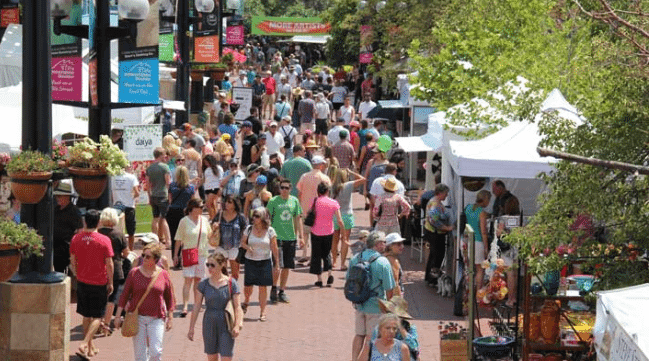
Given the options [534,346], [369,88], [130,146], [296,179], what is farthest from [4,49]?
[369,88]

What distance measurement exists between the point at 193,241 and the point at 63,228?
1.60 m

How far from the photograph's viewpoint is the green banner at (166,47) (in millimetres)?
28175

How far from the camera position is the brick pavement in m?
14.2

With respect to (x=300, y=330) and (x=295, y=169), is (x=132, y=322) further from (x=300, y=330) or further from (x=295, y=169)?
(x=295, y=169)

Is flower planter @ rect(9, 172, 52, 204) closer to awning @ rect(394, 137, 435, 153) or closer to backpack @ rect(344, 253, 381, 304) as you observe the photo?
backpack @ rect(344, 253, 381, 304)

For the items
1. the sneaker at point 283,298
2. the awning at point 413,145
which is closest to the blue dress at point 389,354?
the sneaker at point 283,298

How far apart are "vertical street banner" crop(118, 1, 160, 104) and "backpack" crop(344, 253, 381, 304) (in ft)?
17.0

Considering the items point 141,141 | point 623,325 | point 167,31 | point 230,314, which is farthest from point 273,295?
point 167,31

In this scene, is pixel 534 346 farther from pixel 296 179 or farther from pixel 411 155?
pixel 411 155

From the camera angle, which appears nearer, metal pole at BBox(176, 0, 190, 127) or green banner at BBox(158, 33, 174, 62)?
green banner at BBox(158, 33, 174, 62)

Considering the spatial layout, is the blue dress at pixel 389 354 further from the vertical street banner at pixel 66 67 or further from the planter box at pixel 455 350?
the vertical street banner at pixel 66 67

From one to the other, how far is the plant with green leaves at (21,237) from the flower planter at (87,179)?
1.63m

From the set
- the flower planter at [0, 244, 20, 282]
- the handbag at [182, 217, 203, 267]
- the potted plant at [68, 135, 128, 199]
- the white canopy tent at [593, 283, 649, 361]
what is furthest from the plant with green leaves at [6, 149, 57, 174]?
the white canopy tent at [593, 283, 649, 361]

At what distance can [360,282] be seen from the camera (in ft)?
42.4
